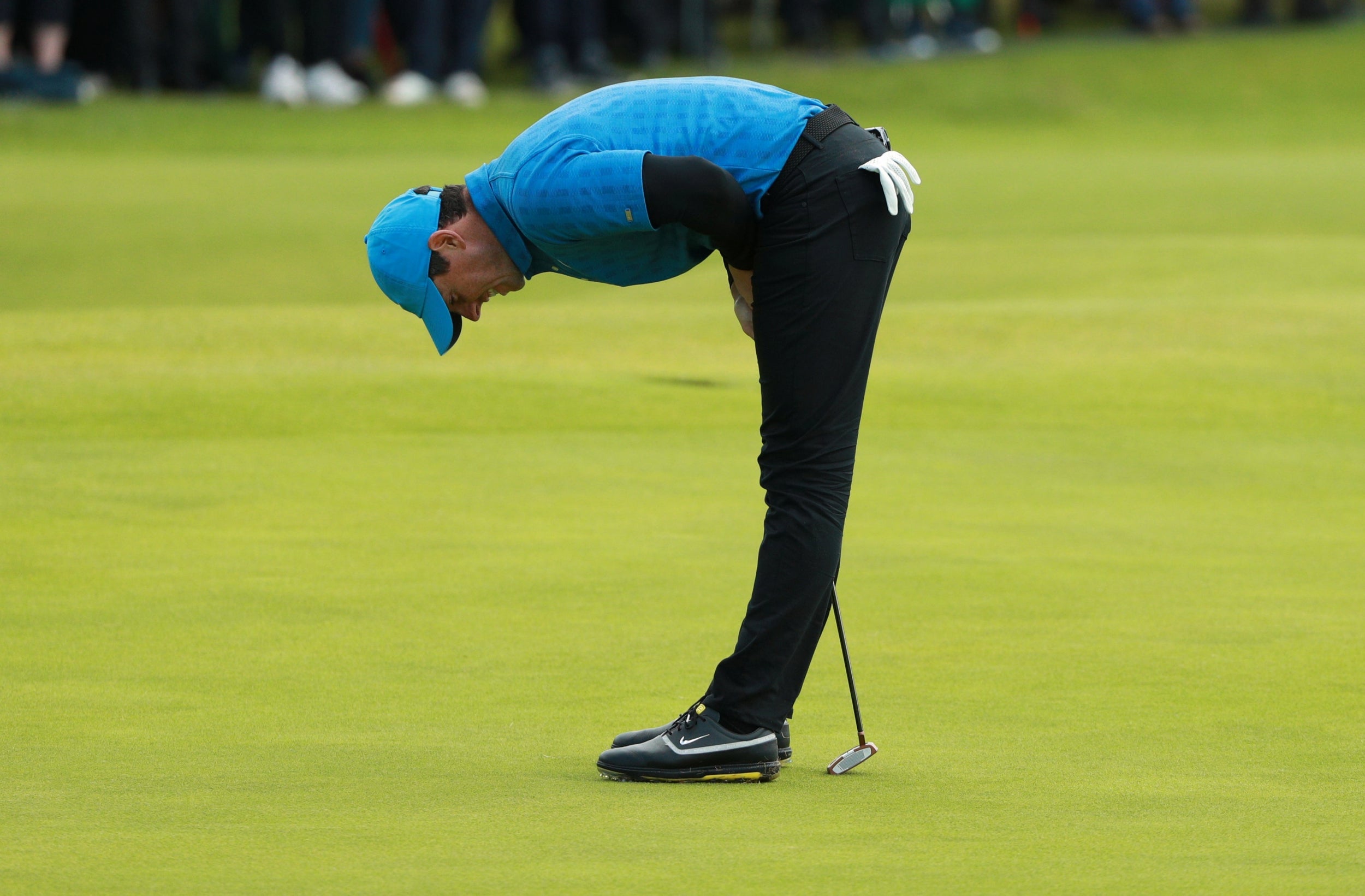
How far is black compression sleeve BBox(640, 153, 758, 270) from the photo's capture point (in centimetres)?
322

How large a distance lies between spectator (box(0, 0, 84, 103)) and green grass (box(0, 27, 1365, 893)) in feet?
11.1

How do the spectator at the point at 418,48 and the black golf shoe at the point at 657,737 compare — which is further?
the spectator at the point at 418,48

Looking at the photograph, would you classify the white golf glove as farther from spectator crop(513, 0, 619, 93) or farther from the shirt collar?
spectator crop(513, 0, 619, 93)

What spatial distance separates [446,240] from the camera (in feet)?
11.3

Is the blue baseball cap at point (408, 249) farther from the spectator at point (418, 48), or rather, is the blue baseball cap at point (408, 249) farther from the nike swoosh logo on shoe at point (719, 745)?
the spectator at point (418, 48)

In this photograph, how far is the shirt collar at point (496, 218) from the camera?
3.41m

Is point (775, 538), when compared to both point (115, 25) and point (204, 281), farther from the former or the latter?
point (115, 25)

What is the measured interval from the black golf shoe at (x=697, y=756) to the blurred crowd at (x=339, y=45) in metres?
13.4

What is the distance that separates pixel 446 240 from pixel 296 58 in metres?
14.4

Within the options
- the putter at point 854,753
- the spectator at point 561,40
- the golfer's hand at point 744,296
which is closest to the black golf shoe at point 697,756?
the putter at point 854,753

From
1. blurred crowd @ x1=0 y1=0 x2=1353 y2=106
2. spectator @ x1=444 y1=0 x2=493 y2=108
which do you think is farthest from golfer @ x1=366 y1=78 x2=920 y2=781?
spectator @ x1=444 y1=0 x2=493 y2=108

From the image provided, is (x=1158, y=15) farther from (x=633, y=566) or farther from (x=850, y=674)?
(x=850, y=674)

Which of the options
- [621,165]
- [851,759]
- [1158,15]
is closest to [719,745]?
[851,759]

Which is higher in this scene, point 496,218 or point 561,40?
point 496,218
